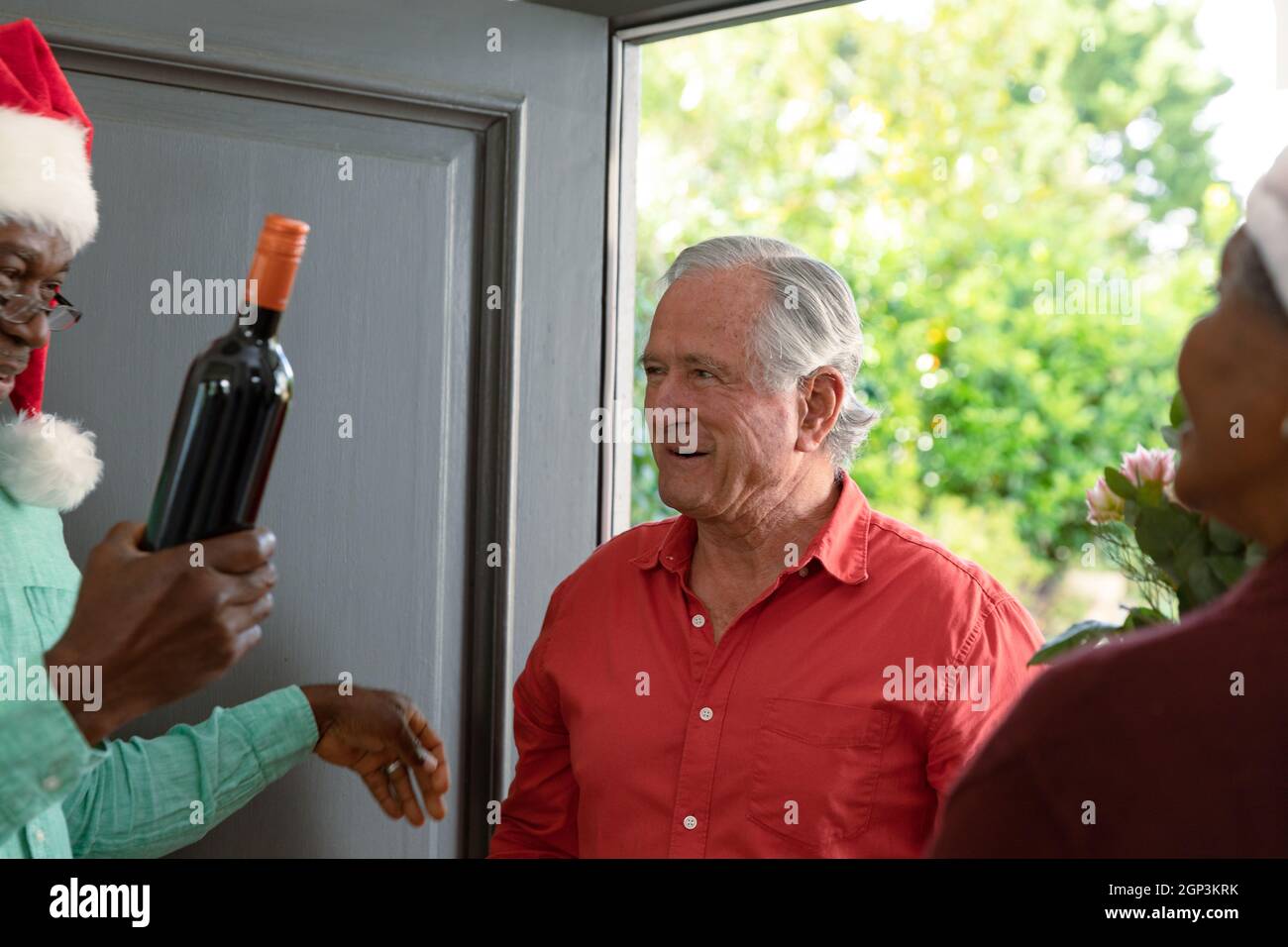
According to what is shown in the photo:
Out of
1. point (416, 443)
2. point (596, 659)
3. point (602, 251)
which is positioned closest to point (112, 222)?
point (416, 443)

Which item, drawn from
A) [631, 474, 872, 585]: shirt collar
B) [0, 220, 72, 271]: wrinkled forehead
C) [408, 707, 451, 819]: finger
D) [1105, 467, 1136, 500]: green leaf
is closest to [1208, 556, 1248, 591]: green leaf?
[1105, 467, 1136, 500]: green leaf

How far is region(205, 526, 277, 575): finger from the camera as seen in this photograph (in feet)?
2.82

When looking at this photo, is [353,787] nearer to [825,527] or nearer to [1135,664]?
[825,527]

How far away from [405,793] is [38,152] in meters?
0.80

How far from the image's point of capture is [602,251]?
1993 millimetres

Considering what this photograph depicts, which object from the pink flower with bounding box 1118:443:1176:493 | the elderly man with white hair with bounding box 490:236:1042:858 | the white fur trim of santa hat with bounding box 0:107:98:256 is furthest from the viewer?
the elderly man with white hair with bounding box 490:236:1042:858

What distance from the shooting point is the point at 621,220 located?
2049 millimetres

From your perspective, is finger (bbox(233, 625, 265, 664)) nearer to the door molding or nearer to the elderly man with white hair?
the elderly man with white hair

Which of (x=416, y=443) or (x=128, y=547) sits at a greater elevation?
(x=416, y=443)

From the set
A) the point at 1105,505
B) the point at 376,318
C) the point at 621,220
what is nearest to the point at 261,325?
the point at 1105,505

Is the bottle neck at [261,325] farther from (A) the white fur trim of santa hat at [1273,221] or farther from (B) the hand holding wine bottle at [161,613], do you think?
(A) the white fur trim of santa hat at [1273,221]

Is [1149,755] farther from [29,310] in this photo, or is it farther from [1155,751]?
[29,310]

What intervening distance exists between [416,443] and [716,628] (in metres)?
0.51

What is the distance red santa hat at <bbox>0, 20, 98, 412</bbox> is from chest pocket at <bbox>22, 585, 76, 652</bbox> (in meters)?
0.21
